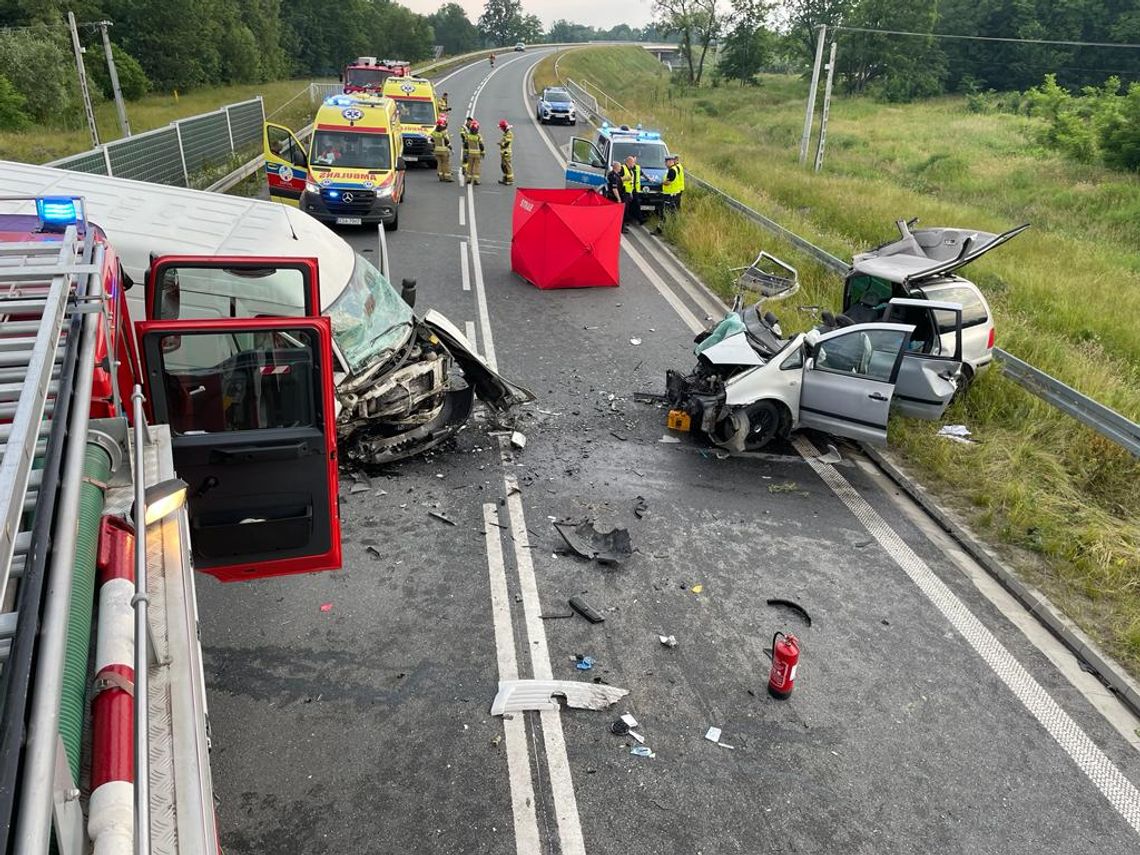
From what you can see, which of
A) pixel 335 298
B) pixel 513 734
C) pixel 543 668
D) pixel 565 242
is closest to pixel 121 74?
pixel 565 242

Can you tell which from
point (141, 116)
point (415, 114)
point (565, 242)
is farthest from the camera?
point (141, 116)

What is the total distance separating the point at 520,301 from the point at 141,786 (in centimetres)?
1116

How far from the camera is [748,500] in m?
7.25

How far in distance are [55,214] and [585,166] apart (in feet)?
51.0

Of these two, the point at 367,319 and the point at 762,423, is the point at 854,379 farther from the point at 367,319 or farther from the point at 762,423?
the point at 367,319

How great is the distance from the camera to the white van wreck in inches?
252

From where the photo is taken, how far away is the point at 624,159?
17.9m

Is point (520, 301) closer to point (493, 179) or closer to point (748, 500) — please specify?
point (748, 500)

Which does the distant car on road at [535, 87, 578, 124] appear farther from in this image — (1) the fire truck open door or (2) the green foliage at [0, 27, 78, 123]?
(1) the fire truck open door

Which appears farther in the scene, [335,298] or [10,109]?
[10,109]

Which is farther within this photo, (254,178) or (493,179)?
(493,179)

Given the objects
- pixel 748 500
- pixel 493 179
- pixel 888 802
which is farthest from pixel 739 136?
pixel 888 802

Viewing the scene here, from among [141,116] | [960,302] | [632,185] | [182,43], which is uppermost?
[182,43]

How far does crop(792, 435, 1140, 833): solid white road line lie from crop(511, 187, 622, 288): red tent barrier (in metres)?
6.69
